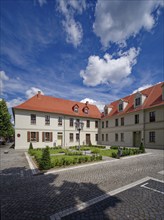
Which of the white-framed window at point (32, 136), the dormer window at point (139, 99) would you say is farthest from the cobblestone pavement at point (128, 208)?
the white-framed window at point (32, 136)

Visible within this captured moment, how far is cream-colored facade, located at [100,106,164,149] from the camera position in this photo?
70.7 feet

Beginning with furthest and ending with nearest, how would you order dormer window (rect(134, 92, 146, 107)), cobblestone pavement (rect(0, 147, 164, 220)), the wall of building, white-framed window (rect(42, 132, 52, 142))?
white-framed window (rect(42, 132, 52, 142)), dormer window (rect(134, 92, 146, 107)), the wall of building, cobblestone pavement (rect(0, 147, 164, 220))

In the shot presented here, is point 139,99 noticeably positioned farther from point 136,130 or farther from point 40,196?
point 40,196

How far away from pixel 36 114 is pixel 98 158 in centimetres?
1758

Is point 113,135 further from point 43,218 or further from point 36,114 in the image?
point 43,218

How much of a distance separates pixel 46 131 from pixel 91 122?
11.4 meters

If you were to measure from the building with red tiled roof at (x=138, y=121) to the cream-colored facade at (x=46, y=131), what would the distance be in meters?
5.21

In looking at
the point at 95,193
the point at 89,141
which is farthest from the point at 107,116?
the point at 95,193

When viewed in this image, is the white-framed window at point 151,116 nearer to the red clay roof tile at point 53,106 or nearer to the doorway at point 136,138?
the doorway at point 136,138

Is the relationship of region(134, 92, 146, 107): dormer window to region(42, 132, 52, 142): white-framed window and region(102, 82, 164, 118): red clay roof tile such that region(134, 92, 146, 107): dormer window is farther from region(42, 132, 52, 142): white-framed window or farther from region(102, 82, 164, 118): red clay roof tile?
region(42, 132, 52, 142): white-framed window

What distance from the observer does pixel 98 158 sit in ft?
41.9

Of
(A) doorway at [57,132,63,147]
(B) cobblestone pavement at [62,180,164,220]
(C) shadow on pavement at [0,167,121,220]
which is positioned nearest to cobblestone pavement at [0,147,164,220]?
(C) shadow on pavement at [0,167,121,220]

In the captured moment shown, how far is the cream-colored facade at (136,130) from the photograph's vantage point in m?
21.5

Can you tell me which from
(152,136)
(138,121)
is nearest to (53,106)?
(138,121)
